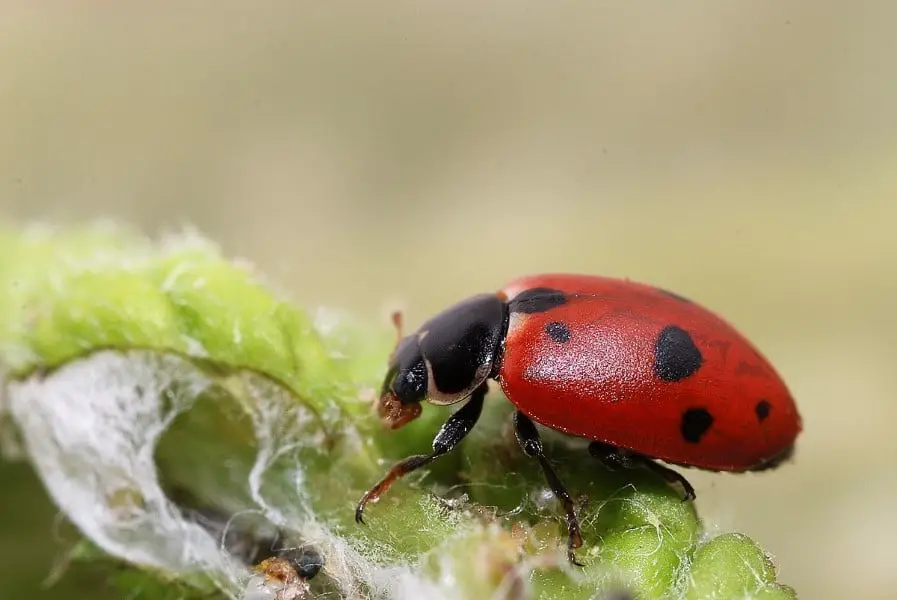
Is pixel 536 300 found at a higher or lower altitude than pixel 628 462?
higher

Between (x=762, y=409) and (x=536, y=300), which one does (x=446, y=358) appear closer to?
(x=536, y=300)

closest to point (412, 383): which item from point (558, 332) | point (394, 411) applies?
point (394, 411)

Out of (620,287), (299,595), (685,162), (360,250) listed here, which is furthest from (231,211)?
(299,595)

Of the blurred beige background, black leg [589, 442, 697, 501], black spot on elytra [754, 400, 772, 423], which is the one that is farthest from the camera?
the blurred beige background

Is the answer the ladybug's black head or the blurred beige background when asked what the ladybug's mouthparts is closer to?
the ladybug's black head

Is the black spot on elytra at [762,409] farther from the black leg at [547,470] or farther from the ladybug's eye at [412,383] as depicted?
the ladybug's eye at [412,383]

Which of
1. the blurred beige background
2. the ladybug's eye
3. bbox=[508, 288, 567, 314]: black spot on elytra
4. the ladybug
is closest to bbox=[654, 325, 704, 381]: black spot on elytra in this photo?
the ladybug

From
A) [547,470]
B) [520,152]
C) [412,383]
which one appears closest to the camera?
[547,470]
